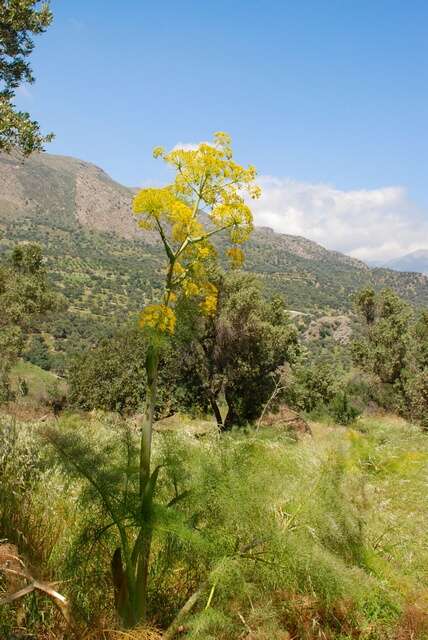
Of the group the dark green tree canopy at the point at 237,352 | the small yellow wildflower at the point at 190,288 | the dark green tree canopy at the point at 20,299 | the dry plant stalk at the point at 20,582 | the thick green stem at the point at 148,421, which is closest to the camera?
the dry plant stalk at the point at 20,582

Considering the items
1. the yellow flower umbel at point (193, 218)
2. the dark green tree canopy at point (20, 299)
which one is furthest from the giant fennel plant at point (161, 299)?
the dark green tree canopy at point (20, 299)

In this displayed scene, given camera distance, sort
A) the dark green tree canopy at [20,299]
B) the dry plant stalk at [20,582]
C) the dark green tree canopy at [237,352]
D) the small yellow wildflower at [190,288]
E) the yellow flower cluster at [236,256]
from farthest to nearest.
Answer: the dark green tree canopy at [20,299] → the dark green tree canopy at [237,352] → the yellow flower cluster at [236,256] → the small yellow wildflower at [190,288] → the dry plant stalk at [20,582]

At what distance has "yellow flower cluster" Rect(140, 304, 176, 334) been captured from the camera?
3924 millimetres

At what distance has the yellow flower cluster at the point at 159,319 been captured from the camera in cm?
392

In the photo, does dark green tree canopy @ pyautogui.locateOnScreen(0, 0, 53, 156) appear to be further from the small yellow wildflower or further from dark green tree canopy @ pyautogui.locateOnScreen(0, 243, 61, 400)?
dark green tree canopy @ pyautogui.locateOnScreen(0, 243, 61, 400)

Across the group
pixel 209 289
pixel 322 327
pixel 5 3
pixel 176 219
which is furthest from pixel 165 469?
pixel 322 327

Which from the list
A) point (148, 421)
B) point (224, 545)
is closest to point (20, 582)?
point (148, 421)

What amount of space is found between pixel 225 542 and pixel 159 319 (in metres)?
1.89

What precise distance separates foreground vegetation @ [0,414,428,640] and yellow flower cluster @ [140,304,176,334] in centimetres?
110

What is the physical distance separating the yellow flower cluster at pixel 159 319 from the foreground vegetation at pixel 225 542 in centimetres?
110

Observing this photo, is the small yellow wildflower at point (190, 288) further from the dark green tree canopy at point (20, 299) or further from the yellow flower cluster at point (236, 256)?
the dark green tree canopy at point (20, 299)

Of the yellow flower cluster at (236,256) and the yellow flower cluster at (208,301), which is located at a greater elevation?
the yellow flower cluster at (236,256)

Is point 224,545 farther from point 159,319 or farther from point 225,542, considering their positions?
point 159,319

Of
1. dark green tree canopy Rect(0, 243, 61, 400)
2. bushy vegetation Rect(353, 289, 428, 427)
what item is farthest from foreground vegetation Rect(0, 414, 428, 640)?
bushy vegetation Rect(353, 289, 428, 427)
